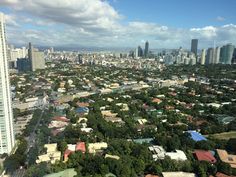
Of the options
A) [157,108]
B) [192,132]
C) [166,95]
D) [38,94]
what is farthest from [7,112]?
[166,95]

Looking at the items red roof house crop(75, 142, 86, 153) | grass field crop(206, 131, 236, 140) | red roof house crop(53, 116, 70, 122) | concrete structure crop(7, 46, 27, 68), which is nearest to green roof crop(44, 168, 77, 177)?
red roof house crop(75, 142, 86, 153)

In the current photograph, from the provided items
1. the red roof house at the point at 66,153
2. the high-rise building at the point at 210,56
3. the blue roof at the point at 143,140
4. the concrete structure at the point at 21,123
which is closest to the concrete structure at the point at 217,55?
the high-rise building at the point at 210,56

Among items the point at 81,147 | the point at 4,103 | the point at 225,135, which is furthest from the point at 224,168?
the point at 4,103

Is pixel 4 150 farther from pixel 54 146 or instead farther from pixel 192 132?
pixel 192 132

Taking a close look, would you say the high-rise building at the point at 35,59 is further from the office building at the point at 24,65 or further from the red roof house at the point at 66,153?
the red roof house at the point at 66,153

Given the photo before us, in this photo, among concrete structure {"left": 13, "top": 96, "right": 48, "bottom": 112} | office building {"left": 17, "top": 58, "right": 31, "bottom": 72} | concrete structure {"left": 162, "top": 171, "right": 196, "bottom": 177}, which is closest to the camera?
concrete structure {"left": 162, "top": 171, "right": 196, "bottom": 177}

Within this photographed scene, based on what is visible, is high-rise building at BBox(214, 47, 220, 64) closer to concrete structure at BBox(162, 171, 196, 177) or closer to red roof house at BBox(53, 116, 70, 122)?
red roof house at BBox(53, 116, 70, 122)
